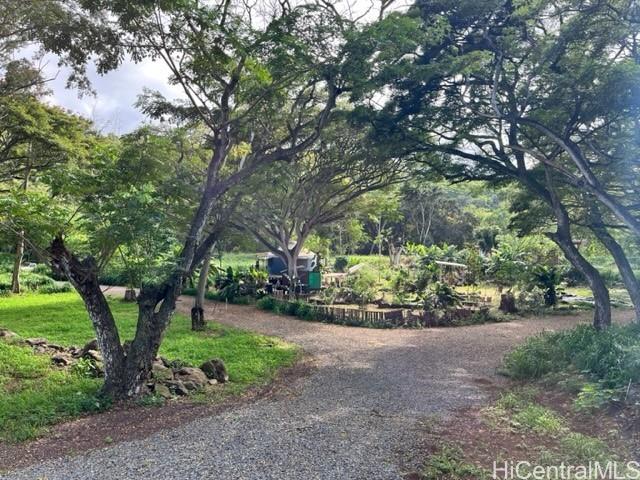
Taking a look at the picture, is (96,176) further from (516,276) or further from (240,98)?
(516,276)

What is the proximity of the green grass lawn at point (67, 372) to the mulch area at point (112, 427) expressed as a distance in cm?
24

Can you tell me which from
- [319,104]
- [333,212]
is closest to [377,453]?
[319,104]

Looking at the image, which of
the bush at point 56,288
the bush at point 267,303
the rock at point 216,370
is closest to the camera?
the rock at point 216,370

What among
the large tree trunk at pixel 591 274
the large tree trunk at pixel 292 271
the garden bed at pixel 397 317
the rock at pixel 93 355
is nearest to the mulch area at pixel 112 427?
the rock at pixel 93 355

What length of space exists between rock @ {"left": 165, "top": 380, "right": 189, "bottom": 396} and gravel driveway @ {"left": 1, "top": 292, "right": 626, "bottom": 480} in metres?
1.11

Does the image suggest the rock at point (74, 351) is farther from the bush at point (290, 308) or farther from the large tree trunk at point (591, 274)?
the large tree trunk at point (591, 274)

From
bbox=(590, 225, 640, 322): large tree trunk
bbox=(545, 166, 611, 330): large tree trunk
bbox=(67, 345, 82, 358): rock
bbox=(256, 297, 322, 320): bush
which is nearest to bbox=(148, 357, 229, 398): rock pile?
bbox=(67, 345, 82, 358): rock

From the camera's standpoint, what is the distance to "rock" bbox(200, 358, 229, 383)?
720 centimetres

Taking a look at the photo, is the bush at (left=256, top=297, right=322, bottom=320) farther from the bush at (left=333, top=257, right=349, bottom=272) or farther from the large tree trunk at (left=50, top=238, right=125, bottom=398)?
the bush at (left=333, top=257, right=349, bottom=272)

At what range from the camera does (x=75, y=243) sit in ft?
19.8

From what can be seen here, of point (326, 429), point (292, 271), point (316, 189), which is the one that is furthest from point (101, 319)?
point (292, 271)

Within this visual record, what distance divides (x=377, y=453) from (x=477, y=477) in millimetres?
952

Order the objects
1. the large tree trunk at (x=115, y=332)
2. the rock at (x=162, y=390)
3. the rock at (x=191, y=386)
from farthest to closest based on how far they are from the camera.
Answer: the rock at (x=191, y=386) → the rock at (x=162, y=390) → the large tree trunk at (x=115, y=332)

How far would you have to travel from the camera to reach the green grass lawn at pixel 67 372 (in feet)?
18.2
